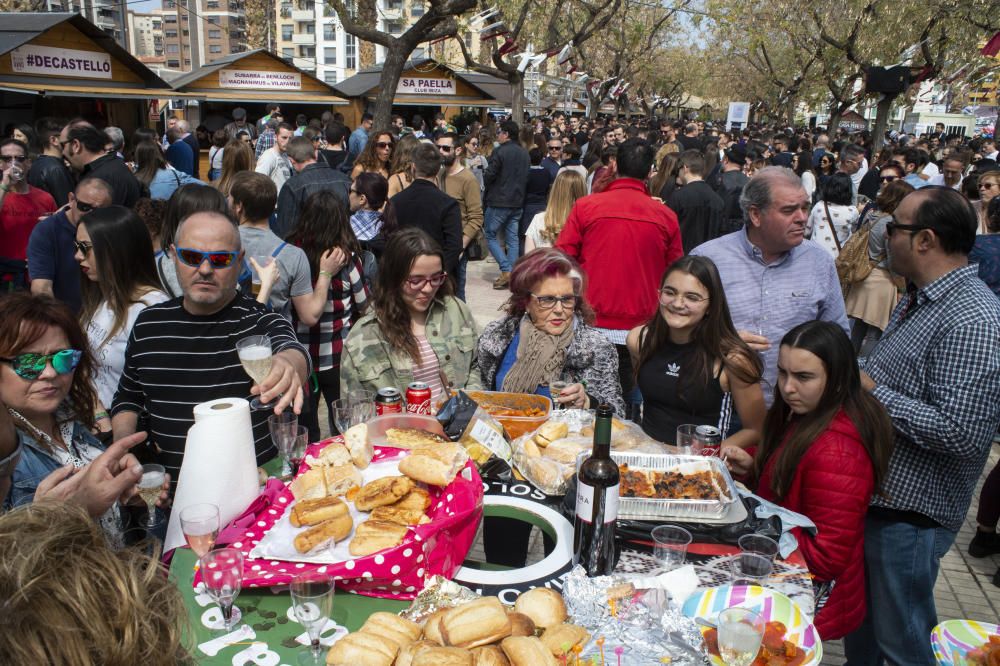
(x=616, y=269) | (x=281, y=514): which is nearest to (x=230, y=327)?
(x=281, y=514)

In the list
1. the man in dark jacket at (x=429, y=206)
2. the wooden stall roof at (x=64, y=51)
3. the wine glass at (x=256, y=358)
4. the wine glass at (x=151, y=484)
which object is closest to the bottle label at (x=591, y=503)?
the wine glass at (x=256, y=358)

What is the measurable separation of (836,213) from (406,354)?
5727 millimetres

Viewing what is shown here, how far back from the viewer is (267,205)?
451 centimetres

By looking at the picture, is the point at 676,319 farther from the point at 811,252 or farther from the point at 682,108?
the point at 682,108

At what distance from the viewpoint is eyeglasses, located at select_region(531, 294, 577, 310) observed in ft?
11.0

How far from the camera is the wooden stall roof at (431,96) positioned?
84.6 feet

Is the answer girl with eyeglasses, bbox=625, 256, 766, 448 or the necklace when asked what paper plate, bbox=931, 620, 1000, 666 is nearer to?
girl with eyeglasses, bbox=625, 256, 766, 448

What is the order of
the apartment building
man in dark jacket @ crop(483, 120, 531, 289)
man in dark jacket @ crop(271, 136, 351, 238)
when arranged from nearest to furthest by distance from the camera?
man in dark jacket @ crop(271, 136, 351, 238) < man in dark jacket @ crop(483, 120, 531, 289) < the apartment building

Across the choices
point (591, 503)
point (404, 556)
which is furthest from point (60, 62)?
point (591, 503)

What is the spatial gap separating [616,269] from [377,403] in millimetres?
2614

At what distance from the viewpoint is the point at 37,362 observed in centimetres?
223

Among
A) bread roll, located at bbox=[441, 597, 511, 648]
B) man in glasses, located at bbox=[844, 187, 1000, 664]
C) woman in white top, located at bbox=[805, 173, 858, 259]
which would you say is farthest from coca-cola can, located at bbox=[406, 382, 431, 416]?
woman in white top, located at bbox=[805, 173, 858, 259]

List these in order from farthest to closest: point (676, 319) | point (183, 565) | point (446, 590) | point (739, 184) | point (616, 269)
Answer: point (739, 184), point (616, 269), point (676, 319), point (183, 565), point (446, 590)

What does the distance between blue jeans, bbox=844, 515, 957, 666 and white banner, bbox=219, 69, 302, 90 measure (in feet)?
80.9
